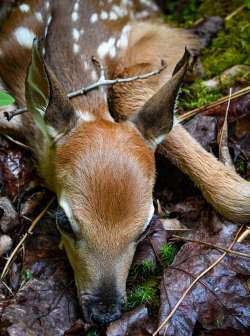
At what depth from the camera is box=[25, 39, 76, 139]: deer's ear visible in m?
3.77

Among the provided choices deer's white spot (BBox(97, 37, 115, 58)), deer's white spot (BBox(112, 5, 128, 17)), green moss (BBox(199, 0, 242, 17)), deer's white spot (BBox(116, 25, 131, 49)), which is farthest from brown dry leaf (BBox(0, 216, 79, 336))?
green moss (BBox(199, 0, 242, 17))

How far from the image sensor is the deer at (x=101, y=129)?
373 cm

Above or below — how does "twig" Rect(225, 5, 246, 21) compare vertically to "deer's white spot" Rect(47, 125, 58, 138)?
below

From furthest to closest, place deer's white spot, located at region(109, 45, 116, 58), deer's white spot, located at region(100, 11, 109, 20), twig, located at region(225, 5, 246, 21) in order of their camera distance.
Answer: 1. twig, located at region(225, 5, 246, 21)
2. deer's white spot, located at region(100, 11, 109, 20)
3. deer's white spot, located at region(109, 45, 116, 58)

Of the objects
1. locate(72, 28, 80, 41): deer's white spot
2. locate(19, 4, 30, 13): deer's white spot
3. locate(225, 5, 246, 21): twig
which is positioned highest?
locate(19, 4, 30, 13): deer's white spot

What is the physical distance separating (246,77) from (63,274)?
2351mm

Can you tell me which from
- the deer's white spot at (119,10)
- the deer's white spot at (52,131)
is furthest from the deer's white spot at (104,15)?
the deer's white spot at (52,131)

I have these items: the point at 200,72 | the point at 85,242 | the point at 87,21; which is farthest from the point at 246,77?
the point at 85,242

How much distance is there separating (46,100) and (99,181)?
684 millimetres

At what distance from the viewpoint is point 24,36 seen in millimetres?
5039

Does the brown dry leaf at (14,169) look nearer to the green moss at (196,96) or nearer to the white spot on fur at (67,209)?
the white spot on fur at (67,209)

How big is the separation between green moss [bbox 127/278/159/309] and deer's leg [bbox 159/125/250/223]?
0.84m

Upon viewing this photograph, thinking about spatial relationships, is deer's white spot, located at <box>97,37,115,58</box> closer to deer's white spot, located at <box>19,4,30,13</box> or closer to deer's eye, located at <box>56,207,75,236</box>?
deer's white spot, located at <box>19,4,30,13</box>

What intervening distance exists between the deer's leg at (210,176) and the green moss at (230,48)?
3.32 ft
